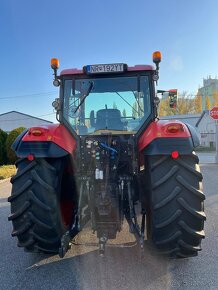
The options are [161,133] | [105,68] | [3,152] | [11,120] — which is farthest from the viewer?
[11,120]

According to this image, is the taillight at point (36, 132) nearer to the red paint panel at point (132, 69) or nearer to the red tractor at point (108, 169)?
the red tractor at point (108, 169)

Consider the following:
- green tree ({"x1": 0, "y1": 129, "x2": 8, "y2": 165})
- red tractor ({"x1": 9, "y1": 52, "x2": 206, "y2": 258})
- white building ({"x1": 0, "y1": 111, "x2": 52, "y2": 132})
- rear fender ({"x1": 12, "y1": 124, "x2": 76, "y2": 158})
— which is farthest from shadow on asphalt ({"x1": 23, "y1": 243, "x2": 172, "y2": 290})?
white building ({"x1": 0, "y1": 111, "x2": 52, "y2": 132})

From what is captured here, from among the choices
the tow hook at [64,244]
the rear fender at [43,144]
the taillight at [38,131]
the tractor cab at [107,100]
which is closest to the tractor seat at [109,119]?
the tractor cab at [107,100]

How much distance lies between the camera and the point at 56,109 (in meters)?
3.75

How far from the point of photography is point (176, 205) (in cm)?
298

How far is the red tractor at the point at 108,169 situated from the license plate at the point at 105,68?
1 cm

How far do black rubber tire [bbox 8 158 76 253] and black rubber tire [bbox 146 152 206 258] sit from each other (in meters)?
1.03

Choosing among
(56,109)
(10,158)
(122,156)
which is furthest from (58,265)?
(10,158)

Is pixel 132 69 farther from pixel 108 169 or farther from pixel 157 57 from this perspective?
pixel 108 169

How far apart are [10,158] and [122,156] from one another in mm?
12260

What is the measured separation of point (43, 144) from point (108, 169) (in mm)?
773

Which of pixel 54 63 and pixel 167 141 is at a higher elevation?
pixel 54 63

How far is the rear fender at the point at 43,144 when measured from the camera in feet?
10.2

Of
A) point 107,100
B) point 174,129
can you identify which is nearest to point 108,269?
point 174,129
